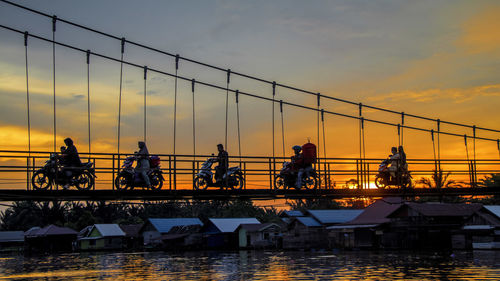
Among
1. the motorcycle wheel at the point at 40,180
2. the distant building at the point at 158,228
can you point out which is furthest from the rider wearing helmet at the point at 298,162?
the distant building at the point at 158,228

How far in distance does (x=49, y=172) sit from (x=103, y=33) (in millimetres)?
7652

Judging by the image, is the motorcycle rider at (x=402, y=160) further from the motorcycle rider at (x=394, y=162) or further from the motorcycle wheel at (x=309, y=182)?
the motorcycle wheel at (x=309, y=182)

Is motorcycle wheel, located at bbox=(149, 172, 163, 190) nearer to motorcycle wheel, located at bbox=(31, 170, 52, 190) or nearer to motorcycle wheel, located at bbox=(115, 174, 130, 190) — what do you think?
motorcycle wheel, located at bbox=(115, 174, 130, 190)

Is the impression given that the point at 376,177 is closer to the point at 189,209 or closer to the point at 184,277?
the point at 184,277

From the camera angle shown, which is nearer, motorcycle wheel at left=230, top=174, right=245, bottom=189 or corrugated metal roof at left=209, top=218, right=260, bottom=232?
motorcycle wheel at left=230, top=174, right=245, bottom=189

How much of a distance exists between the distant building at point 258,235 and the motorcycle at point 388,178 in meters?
50.0

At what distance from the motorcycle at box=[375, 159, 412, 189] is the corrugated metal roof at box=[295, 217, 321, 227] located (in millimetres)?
43707

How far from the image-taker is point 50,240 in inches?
3821

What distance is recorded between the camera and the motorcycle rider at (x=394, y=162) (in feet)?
99.5

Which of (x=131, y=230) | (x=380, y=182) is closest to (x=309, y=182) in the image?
(x=380, y=182)

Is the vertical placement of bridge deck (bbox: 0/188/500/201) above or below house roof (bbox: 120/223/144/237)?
above

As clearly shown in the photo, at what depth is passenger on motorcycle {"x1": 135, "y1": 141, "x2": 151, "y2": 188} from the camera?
24188mm

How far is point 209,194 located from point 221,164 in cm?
219

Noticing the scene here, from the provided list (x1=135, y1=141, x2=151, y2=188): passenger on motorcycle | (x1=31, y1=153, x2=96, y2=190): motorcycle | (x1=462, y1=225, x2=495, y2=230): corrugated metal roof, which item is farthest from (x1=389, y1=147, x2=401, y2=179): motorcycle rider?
(x1=462, y1=225, x2=495, y2=230): corrugated metal roof
